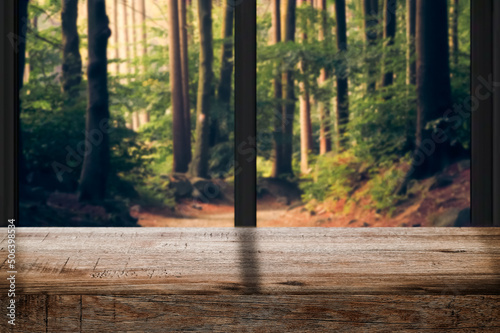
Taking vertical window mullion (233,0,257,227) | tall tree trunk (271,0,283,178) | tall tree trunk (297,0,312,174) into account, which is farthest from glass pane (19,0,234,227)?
vertical window mullion (233,0,257,227)

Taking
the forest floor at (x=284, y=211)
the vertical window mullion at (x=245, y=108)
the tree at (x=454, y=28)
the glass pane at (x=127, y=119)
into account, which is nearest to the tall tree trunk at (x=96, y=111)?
the glass pane at (x=127, y=119)

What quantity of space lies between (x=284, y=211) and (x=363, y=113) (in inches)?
69.5

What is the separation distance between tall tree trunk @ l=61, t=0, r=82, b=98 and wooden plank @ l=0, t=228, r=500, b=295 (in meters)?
6.80

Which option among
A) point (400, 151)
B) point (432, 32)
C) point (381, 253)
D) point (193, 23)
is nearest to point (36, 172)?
point (193, 23)

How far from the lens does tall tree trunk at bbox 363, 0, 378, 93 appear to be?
7.78 meters

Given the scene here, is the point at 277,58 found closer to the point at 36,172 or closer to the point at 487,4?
the point at 36,172

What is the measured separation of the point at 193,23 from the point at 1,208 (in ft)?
22.2

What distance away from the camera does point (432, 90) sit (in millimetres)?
7234

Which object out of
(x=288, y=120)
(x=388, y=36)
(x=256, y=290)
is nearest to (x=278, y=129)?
→ (x=288, y=120)

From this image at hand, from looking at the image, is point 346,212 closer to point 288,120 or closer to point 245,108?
point 288,120

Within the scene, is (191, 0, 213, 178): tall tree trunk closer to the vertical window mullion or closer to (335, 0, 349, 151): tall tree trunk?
(335, 0, 349, 151): tall tree trunk

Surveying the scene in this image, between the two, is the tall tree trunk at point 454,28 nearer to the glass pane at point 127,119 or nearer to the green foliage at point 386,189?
the green foliage at point 386,189

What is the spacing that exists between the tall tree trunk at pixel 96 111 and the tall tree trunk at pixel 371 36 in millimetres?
3655

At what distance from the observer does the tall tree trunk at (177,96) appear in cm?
818
